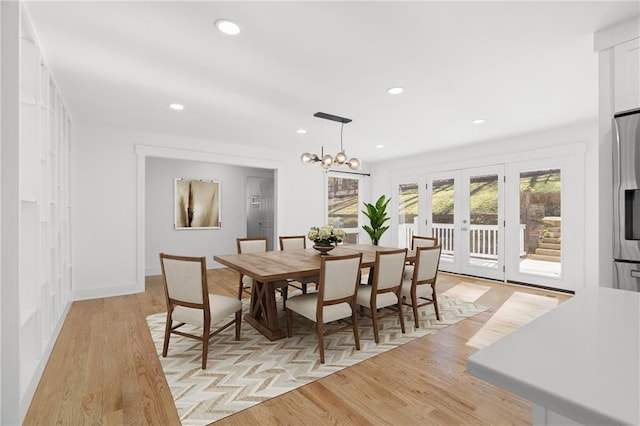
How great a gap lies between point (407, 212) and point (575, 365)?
6.57m

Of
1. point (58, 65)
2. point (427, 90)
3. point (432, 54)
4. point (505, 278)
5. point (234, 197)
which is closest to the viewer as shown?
point (432, 54)

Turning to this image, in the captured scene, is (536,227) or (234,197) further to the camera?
(234,197)

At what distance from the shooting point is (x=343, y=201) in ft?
23.8

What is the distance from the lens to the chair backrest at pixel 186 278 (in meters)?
2.35

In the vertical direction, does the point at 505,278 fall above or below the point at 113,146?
below

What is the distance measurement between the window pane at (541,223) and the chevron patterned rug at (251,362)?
7.82ft

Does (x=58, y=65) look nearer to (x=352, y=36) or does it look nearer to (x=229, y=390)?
(x=352, y=36)

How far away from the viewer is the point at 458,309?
151 inches

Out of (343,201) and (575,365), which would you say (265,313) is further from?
(343,201)

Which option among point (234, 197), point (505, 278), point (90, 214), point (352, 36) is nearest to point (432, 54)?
point (352, 36)

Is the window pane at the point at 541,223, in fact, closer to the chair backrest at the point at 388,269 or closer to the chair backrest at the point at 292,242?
the chair backrest at the point at 388,269

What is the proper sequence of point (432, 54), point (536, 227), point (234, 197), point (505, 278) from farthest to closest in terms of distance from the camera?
point (234, 197)
point (505, 278)
point (536, 227)
point (432, 54)

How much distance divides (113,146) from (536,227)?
6457 mm

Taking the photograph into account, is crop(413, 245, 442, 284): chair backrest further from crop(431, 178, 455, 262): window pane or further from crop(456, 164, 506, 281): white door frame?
crop(431, 178, 455, 262): window pane
